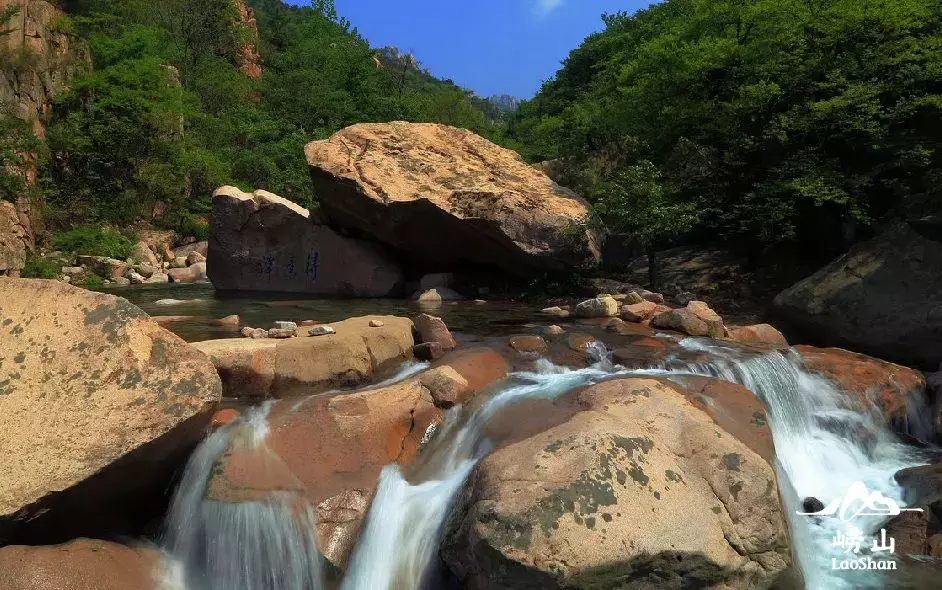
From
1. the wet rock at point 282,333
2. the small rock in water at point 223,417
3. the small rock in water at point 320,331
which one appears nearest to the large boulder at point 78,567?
the small rock in water at point 223,417

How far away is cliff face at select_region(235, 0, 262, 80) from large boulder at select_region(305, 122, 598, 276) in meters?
32.0

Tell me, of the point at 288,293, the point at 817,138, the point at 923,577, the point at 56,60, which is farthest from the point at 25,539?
the point at 56,60

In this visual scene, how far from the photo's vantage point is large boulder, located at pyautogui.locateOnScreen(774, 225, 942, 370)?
783cm

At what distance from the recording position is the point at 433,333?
7.29 meters

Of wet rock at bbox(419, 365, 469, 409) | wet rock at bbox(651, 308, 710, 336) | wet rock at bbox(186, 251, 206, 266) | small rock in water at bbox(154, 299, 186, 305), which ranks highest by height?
wet rock at bbox(186, 251, 206, 266)

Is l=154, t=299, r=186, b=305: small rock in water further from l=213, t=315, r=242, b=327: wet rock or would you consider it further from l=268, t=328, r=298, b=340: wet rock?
l=268, t=328, r=298, b=340: wet rock

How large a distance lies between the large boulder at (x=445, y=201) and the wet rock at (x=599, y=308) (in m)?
→ 2.48

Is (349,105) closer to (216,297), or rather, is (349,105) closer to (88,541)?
(216,297)

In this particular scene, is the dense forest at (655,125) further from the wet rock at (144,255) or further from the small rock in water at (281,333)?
the small rock in water at (281,333)

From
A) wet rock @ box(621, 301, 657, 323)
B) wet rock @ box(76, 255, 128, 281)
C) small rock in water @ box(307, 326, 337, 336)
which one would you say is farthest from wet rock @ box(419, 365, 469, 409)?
wet rock @ box(76, 255, 128, 281)

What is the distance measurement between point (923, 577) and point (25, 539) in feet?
20.0

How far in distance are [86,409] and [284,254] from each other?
11.4 m

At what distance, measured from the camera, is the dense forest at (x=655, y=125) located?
9812mm

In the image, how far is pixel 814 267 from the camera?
1151 centimetres
